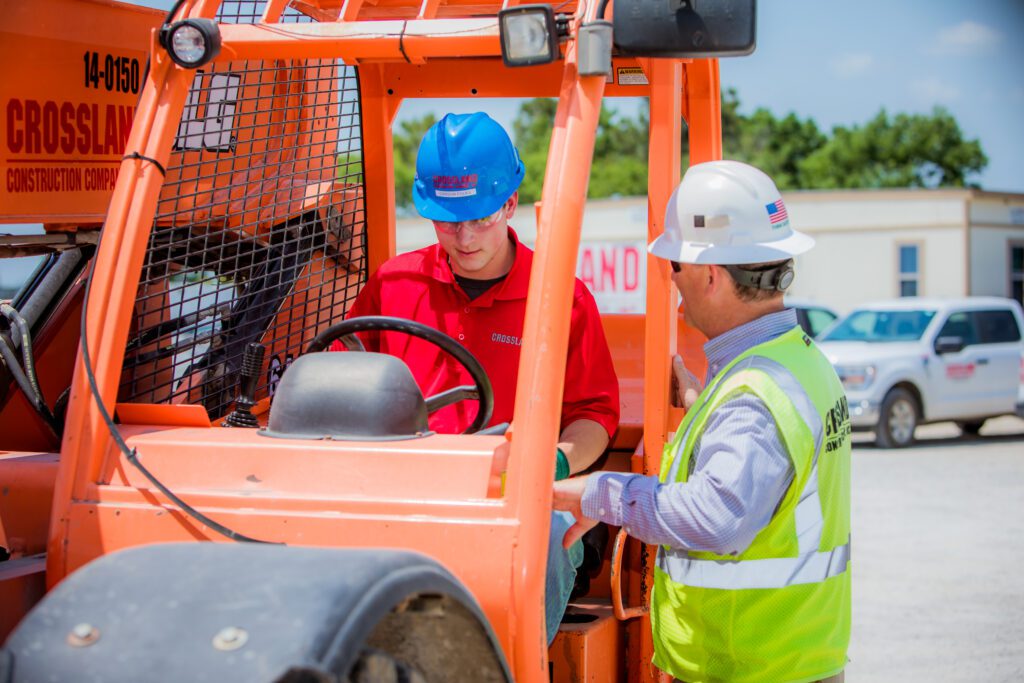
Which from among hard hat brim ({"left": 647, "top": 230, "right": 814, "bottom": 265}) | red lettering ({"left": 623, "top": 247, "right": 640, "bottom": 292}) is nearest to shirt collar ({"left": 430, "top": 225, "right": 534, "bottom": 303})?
hard hat brim ({"left": 647, "top": 230, "right": 814, "bottom": 265})

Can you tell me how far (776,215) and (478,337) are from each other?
1.10m

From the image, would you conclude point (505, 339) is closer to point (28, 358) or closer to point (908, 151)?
point (28, 358)

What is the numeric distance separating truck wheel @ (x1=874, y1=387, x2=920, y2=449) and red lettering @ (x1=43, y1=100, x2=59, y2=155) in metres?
11.9

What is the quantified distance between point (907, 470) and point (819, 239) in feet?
58.9

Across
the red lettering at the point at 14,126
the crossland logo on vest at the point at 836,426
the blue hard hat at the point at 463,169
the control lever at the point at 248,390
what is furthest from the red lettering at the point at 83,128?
the crossland logo on vest at the point at 836,426

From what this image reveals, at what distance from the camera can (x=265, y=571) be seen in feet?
6.17

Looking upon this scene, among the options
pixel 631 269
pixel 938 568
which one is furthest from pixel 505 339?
pixel 631 269

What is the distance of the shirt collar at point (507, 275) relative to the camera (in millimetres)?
3428

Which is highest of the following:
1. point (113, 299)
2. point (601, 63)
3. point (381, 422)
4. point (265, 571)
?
point (601, 63)

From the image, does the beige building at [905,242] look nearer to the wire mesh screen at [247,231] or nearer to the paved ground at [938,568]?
the paved ground at [938,568]

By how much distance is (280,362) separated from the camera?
3.81 meters

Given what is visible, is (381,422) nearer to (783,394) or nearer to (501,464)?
(501,464)

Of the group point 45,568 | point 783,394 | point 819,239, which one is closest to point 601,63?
point 783,394

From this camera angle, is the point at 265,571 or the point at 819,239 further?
the point at 819,239
